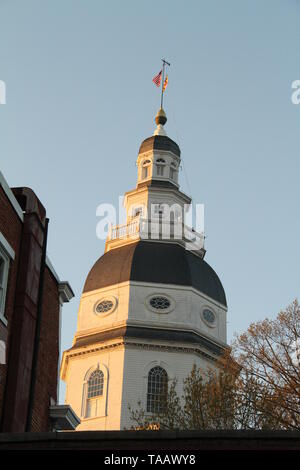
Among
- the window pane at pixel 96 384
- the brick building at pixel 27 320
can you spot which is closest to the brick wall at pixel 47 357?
the brick building at pixel 27 320

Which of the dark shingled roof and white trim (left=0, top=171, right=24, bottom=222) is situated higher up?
the dark shingled roof

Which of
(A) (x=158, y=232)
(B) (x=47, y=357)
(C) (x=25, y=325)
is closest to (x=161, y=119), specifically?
(A) (x=158, y=232)

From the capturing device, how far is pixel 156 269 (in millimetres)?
52000

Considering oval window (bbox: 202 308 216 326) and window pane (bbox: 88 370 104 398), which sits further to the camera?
oval window (bbox: 202 308 216 326)

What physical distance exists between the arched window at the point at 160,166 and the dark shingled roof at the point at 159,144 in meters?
0.96

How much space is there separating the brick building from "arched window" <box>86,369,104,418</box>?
83.0 ft

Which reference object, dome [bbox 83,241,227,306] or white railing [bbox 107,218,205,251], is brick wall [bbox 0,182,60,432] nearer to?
dome [bbox 83,241,227,306]

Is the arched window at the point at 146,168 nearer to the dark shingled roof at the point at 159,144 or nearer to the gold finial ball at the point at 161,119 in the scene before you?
the dark shingled roof at the point at 159,144

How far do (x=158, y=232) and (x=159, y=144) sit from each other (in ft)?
31.6

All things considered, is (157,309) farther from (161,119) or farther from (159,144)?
(161,119)

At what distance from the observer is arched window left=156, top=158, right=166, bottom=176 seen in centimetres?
6139

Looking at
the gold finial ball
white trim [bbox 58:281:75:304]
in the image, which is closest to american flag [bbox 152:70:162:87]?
the gold finial ball
